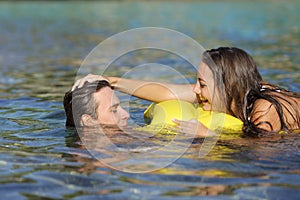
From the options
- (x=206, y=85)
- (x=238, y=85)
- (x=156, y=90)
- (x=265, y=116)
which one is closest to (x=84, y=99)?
(x=156, y=90)

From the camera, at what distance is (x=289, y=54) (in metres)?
13.8

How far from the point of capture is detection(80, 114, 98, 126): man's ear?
19.8ft

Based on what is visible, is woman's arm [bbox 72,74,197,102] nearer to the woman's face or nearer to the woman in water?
the woman in water

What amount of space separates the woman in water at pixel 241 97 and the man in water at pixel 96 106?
73 centimetres

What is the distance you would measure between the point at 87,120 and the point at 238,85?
5.50 feet

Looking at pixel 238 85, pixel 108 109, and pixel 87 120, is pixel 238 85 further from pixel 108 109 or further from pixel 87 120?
pixel 87 120

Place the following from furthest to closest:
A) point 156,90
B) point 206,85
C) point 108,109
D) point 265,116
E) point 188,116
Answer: point 156,90, point 108,109, point 188,116, point 206,85, point 265,116

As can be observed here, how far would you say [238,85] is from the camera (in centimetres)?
574

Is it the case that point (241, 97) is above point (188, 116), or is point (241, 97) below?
above

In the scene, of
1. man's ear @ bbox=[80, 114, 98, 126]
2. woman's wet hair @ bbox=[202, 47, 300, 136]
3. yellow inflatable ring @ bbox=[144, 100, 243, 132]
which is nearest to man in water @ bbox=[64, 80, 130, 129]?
man's ear @ bbox=[80, 114, 98, 126]

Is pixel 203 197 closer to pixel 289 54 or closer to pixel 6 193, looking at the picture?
pixel 6 193

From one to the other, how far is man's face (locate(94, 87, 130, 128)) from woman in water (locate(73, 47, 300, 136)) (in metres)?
0.69

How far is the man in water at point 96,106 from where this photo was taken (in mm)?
5941

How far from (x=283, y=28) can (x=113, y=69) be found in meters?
11.9
